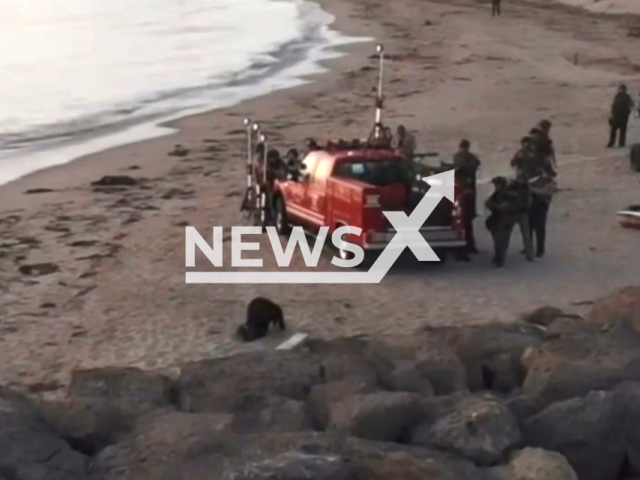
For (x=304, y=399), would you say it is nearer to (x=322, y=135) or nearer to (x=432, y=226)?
(x=432, y=226)

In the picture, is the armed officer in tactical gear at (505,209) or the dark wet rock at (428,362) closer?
the dark wet rock at (428,362)

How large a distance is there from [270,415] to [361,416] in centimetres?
84

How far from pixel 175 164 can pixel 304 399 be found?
1773 cm

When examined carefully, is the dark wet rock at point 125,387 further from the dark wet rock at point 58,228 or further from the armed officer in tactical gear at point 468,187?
the dark wet rock at point 58,228

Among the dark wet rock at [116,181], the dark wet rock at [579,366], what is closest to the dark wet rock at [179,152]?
the dark wet rock at [116,181]

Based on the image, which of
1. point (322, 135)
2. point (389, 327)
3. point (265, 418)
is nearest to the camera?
point (265, 418)

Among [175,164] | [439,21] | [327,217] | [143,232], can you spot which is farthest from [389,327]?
[439,21]

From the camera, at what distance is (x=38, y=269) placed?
1809 centimetres

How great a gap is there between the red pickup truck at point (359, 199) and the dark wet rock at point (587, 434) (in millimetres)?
7309

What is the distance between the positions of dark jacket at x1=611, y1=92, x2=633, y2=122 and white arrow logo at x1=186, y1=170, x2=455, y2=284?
10052 mm

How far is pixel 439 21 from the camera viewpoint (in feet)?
215

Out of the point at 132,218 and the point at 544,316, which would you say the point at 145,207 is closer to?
the point at 132,218

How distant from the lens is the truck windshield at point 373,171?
699 inches

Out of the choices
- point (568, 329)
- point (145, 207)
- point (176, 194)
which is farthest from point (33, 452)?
point (176, 194)
